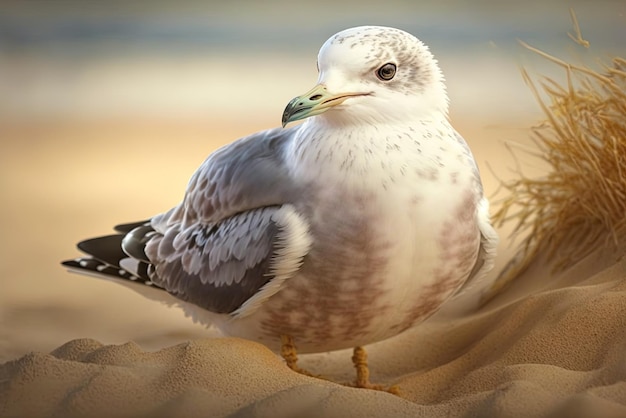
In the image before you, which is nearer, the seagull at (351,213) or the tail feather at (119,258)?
the seagull at (351,213)

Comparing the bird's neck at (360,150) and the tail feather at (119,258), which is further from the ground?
the bird's neck at (360,150)

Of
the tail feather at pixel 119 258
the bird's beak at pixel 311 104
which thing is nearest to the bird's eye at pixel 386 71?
the bird's beak at pixel 311 104

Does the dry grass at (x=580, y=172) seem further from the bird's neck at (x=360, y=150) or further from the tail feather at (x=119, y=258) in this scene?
the tail feather at (x=119, y=258)

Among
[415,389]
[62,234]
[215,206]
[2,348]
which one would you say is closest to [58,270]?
[62,234]

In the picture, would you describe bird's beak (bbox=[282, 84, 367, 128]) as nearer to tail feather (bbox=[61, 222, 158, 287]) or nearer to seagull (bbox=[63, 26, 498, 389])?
seagull (bbox=[63, 26, 498, 389])

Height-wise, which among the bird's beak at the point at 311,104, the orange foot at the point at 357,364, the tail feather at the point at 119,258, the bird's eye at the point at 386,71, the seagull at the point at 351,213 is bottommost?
the orange foot at the point at 357,364

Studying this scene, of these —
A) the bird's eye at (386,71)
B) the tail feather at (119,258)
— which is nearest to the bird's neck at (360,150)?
the bird's eye at (386,71)
